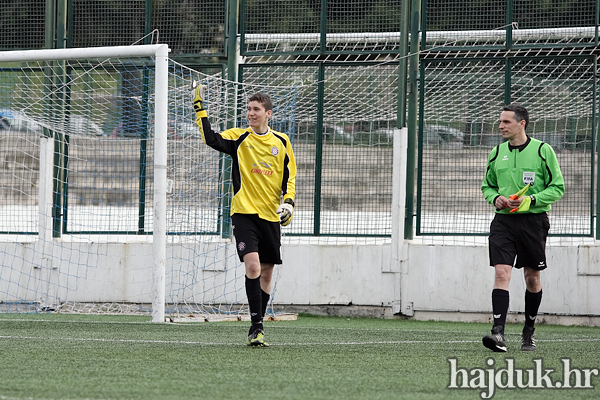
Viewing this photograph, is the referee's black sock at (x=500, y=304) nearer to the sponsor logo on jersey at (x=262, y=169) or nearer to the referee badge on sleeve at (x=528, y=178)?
the referee badge on sleeve at (x=528, y=178)

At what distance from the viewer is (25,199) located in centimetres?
1198

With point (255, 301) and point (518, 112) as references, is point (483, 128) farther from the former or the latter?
point (255, 301)

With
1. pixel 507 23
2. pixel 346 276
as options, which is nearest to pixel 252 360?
pixel 346 276

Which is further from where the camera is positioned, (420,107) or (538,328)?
(420,107)

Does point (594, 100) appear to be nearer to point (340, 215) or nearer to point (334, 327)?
point (340, 215)

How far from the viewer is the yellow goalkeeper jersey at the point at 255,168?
6.51 m

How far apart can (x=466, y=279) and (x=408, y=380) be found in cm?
557

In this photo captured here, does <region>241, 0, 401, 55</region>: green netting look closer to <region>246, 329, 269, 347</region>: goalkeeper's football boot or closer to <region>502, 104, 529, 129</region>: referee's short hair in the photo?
<region>502, 104, 529, 129</region>: referee's short hair

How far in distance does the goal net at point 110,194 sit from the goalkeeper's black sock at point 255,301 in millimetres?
3824

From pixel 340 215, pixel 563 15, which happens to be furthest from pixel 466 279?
pixel 563 15

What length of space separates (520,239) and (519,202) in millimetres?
332

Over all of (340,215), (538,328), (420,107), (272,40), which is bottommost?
(538,328)

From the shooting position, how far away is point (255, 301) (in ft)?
20.9

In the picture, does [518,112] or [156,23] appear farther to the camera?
[156,23]
